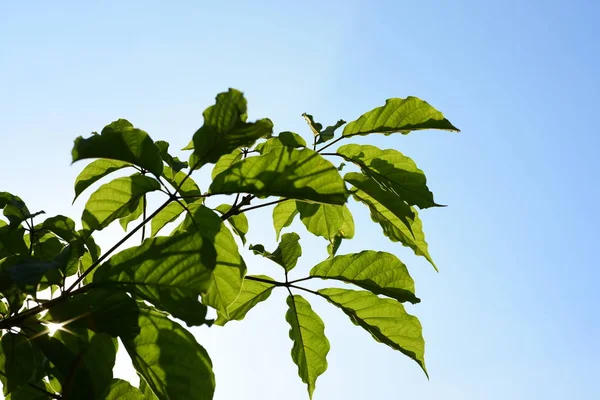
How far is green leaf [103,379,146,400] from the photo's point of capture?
1515mm

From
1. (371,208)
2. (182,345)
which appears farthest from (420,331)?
(182,345)

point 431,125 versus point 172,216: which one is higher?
point 431,125

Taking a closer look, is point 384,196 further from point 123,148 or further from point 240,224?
point 123,148

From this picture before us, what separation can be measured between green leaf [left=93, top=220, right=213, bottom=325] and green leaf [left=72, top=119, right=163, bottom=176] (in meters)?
0.21

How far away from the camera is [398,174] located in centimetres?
175

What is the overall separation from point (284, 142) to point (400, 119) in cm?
37

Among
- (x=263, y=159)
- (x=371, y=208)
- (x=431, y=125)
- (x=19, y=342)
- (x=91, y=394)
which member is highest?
(x=431, y=125)

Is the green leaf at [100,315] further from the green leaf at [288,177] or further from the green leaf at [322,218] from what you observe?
the green leaf at [322,218]

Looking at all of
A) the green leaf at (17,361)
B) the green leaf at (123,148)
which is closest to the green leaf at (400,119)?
the green leaf at (123,148)

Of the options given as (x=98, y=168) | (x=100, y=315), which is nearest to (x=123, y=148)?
(x=100, y=315)

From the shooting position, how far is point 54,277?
4.45 feet

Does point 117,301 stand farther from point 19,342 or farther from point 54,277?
point 19,342

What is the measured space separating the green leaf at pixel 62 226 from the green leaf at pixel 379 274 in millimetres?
795

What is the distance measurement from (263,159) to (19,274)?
530 millimetres
